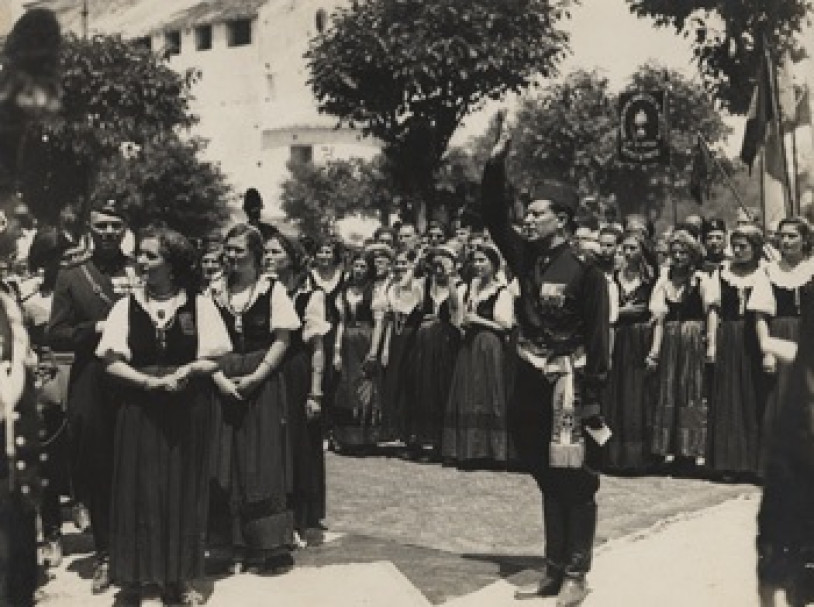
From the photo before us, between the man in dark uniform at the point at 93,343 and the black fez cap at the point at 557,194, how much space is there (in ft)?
6.28

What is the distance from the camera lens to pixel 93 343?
254 inches

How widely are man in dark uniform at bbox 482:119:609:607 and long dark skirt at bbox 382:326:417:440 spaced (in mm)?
4729

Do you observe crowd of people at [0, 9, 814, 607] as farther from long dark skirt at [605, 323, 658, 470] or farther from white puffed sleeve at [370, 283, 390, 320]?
white puffed sleeve at [370, 283, 390, 320]

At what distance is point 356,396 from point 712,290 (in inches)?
126

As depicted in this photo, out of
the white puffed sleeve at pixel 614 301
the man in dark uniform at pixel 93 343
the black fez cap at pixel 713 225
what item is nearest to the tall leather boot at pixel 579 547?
the man in dark uniform at pixel 93 343

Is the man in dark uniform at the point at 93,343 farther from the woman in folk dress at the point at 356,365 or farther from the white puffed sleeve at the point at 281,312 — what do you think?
the woman in folk dress at the point at 356,365

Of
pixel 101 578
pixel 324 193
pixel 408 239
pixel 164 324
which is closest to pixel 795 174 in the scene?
pixel 164 324

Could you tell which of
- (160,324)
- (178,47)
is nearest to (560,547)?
(160,324)

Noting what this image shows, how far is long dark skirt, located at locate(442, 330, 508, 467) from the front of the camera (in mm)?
9875

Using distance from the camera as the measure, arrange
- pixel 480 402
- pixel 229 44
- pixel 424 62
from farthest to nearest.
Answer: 1. pixel 229 44
2. pixel 424 62
3. pixel 480 402

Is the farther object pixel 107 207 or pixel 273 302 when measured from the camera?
pixel 273 302

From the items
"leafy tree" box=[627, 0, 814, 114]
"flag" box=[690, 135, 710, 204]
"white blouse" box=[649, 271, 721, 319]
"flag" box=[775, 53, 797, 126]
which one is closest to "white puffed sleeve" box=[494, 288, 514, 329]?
"white blouse" box=[649, 271, 721, 319]

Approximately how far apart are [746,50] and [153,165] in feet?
44.5

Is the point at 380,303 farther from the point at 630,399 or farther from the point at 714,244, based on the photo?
the point at 714,244
